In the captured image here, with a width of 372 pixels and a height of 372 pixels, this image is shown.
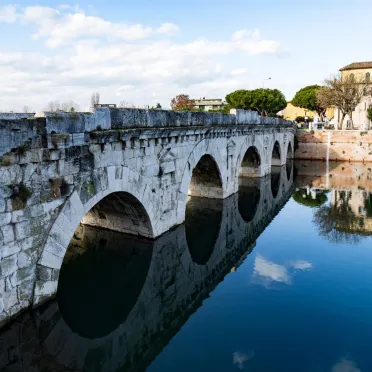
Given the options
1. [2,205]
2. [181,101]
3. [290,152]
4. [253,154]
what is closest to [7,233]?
[2,205]

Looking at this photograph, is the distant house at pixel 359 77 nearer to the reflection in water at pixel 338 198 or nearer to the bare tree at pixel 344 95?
the bare tree at pixel 344 95

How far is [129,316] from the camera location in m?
9.01

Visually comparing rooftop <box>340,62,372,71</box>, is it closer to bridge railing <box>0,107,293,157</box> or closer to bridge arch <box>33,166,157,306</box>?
bridge railing <box>0,107,293,157</box>

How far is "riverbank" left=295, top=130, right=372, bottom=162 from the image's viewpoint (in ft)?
117

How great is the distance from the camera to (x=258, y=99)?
160 ft

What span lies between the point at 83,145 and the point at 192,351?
5.02 meters

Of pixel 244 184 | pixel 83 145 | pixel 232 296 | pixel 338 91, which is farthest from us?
pixel 338 91

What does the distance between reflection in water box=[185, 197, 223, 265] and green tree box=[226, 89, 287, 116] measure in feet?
109

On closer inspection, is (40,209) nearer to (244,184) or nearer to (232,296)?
(232,296)

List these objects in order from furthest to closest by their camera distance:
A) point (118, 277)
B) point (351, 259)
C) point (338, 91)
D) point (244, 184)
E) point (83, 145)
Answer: point (338, 91), point (244, 184), point (351, 259), point (118, 277), point (83, 145)

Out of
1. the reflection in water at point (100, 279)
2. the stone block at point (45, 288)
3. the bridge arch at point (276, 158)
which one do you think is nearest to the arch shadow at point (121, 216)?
the reflection in water at point (100, 279)

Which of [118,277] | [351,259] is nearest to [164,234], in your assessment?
[118,277]

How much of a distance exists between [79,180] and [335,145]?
109 feet

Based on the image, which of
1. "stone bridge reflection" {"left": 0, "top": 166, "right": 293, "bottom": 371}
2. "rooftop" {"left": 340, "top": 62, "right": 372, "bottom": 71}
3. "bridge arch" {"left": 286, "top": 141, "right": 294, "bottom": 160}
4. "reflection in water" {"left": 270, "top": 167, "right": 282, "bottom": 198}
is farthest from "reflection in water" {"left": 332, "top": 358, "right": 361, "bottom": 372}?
"rooftop" {"left": 340, "top": 62, "right": 372, "bottom": 71}
